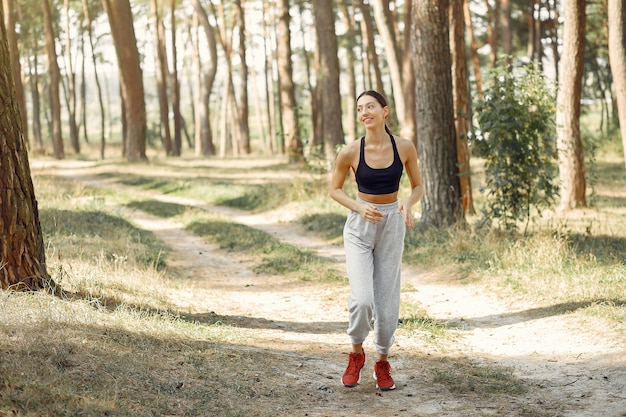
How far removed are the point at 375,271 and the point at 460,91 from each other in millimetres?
9423

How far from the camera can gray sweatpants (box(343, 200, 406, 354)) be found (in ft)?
18.1

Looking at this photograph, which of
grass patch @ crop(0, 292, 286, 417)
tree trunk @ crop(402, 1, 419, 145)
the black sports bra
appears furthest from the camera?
tree trunk @ crop(402, 1, 419, 145)

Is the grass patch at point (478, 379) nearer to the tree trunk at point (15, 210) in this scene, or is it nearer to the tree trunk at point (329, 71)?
the tree trunk at point (15, 210)

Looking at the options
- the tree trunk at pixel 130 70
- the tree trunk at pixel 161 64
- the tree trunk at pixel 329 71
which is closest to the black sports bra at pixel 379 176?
the tree trunk at pixel 329 71

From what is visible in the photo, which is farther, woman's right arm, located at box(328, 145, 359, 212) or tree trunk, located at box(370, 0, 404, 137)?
tree trunk, located at box(370, 0, 404, 137)

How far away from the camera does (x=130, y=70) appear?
29219 mm

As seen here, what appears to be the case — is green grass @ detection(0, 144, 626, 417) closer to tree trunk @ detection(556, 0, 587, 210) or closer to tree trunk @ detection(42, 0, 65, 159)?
tree trunk @ detection(556, 0, 587, 210)

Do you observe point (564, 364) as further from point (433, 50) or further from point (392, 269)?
point (433, 50)

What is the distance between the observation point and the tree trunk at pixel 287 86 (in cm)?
2541

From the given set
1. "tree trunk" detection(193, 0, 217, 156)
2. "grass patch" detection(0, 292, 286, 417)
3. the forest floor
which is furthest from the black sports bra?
"tree trunk" detection(193, 0, 217, 156)

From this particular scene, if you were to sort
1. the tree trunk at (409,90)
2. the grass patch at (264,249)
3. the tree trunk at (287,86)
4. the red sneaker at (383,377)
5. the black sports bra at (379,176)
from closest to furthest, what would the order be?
the black sports bra at (379,176) < the red sneaker at (383,377) < the grass patch at (264,249) < the tree trunk at (409,90) < the tree trunk at (287,86)

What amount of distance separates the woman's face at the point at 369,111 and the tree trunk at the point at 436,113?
7.35 m

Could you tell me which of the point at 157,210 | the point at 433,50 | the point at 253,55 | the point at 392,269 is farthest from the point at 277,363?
the point at 253,55

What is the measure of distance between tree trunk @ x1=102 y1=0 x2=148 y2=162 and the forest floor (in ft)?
62.8
